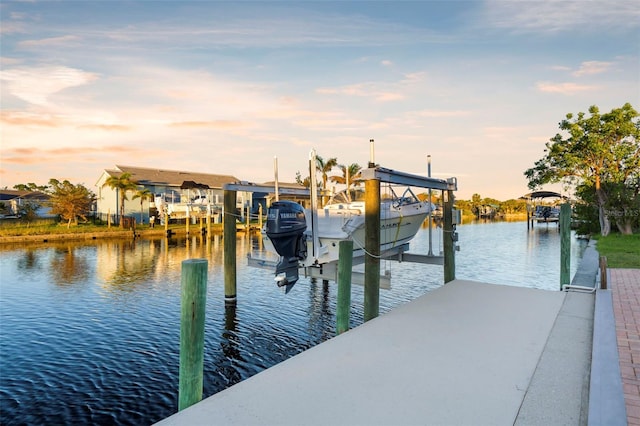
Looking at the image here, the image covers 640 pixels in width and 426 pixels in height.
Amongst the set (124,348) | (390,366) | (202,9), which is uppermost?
(202,9)

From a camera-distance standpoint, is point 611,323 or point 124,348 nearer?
point 611,323

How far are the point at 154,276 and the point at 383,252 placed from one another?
374 inches

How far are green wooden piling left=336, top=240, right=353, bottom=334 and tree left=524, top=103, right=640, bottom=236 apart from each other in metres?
24.9

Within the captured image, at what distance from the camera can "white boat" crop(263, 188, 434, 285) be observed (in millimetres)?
9148

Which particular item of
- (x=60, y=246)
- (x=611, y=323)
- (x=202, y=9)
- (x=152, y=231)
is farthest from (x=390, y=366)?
(x=152, y=231)

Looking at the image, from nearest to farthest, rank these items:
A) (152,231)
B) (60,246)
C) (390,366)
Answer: (390,366)
(60,246)
(152,231)

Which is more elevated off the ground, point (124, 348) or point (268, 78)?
point (268, 78)

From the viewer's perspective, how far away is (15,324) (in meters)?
9.75

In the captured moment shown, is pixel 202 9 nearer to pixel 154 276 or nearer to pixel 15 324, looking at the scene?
pixel 154 276

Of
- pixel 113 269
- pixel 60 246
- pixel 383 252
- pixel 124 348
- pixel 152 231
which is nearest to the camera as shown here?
pixel 124 348

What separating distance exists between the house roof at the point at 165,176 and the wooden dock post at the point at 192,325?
116 feet

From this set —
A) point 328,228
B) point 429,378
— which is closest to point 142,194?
point 328,228

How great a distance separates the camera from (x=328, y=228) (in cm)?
1131

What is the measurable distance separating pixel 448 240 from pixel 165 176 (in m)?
40.9
